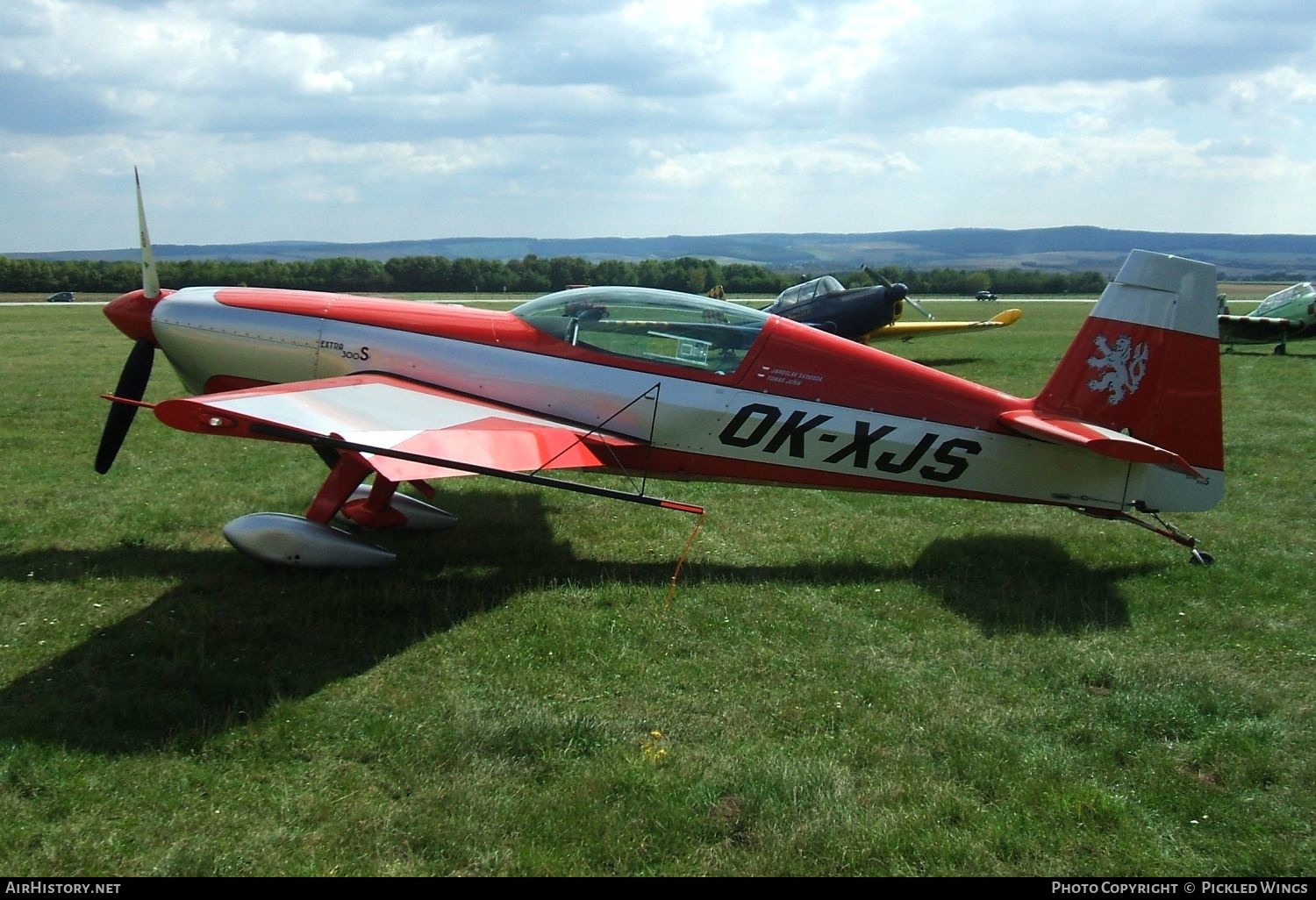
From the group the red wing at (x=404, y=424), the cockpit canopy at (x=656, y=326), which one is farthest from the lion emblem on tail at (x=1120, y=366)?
the red wing at (x=404, y=424)

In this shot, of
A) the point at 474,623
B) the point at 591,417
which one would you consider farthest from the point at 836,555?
the point at 474,623

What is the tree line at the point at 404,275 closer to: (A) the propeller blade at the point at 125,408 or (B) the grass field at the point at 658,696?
(A) the propeller blade at the point at 125,408

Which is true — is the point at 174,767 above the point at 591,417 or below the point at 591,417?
below

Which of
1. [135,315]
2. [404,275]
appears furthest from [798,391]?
[404,275]

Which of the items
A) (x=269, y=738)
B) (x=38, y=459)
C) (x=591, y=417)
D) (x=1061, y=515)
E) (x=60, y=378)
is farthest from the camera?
(x=60, y=378)

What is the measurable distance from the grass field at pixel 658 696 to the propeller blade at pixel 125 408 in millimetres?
520

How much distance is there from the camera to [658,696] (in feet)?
15.4

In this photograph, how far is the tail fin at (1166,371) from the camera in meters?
6.77

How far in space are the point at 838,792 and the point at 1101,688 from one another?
1.88m

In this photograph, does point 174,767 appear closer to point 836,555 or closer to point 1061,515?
point 836,555
